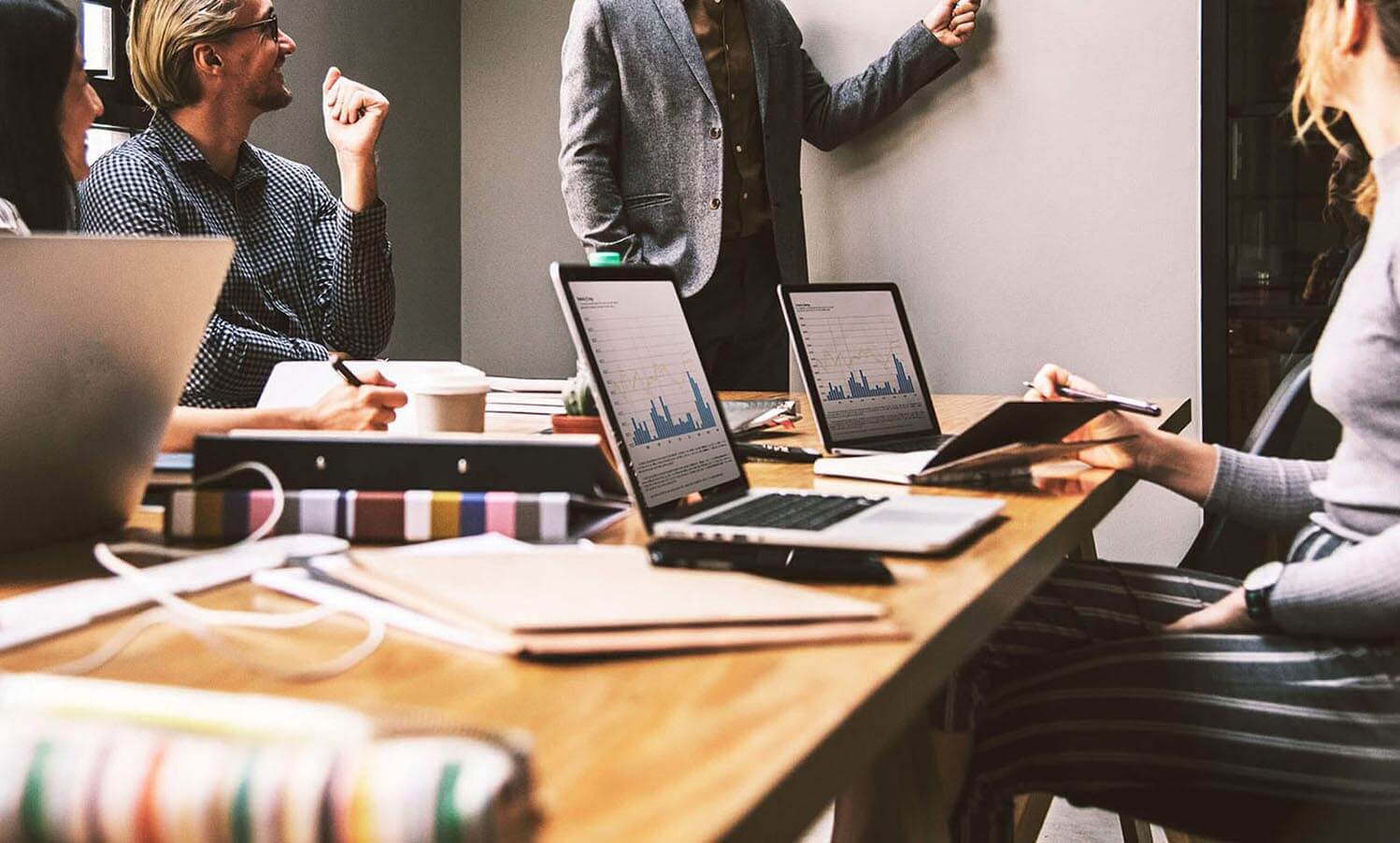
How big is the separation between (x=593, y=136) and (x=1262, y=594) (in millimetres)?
2219

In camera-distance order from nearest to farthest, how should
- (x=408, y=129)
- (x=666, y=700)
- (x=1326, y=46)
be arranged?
(x=666, y=700)
(x=1326, y=46)
(x=408, y=129)

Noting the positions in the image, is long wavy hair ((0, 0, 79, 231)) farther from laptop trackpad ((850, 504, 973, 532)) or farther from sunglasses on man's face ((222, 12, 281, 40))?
laptop trackpad ((850, 504, 973, 532))

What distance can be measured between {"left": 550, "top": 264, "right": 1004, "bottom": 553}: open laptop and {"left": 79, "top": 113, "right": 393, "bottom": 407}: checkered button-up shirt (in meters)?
1.13

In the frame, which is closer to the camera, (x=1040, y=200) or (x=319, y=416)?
(x=319, y=416)

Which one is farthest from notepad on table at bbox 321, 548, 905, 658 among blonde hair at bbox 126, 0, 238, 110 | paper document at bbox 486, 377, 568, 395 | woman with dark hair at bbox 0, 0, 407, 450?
blonde hair at bbox 126, 0, 238, 110

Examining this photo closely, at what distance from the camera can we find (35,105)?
6.07 ft

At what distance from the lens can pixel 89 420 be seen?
884 millimetres

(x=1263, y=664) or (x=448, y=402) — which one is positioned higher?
(x=448, y=402)

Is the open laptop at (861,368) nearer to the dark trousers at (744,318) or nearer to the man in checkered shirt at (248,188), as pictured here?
the man in checkered shirt at (248,188)

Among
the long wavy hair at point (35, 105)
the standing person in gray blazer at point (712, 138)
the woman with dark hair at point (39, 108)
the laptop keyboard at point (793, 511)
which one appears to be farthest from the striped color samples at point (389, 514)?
the standing person in gray blazer at point (712, 138)

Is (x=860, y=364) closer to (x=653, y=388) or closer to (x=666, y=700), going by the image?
(x=653, y=388)

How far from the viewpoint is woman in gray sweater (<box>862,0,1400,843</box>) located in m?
0.99

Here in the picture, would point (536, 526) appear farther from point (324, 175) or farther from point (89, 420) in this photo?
point (324, 175)

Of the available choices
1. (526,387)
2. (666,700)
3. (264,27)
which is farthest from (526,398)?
(666,700)
